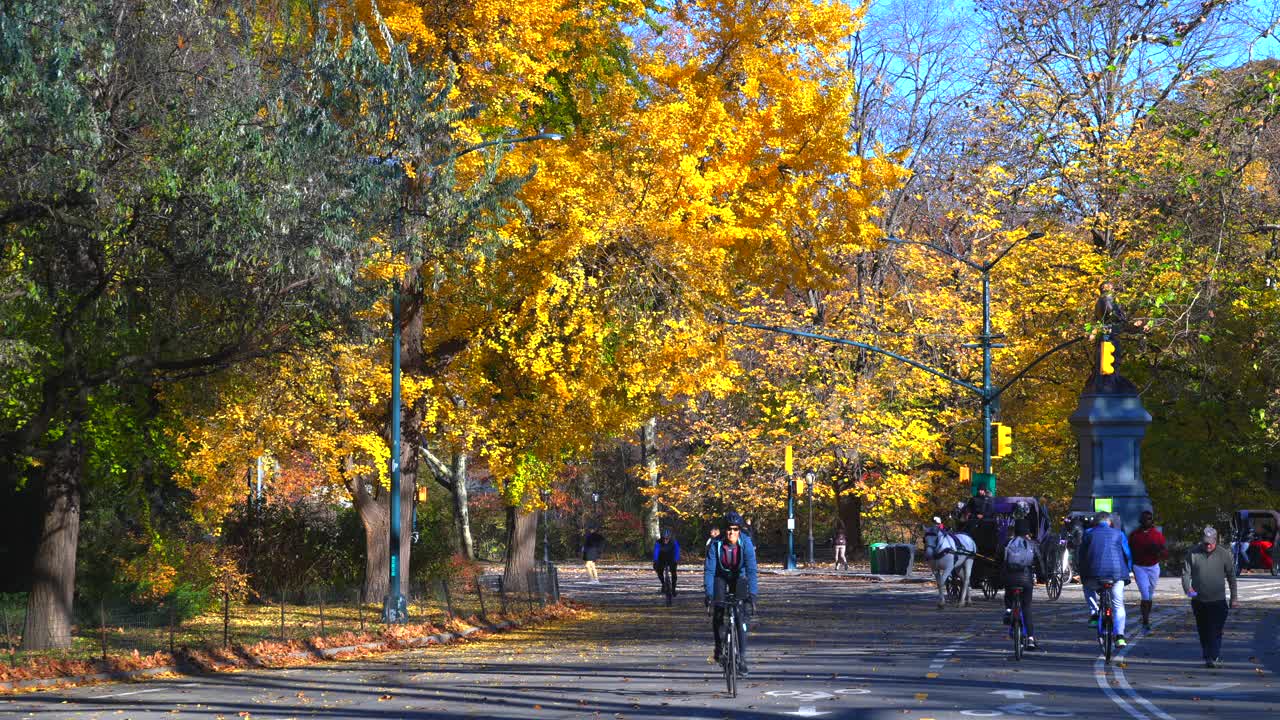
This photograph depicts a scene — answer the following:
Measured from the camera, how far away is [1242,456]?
48.7m

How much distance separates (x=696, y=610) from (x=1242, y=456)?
20.4 meters

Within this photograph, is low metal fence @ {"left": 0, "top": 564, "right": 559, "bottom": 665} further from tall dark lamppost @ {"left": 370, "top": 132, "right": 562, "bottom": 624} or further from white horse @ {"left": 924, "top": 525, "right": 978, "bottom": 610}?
white horse @ {"left": 924, "top": 525, "right": 978, "bottom": 610}

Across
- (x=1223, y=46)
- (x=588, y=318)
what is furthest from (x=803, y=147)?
(x=1223, y=46)

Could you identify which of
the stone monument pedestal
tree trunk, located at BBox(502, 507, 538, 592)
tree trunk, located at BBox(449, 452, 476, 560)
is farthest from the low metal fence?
→ tree trunk, located at BBox(449, 452, 476, 560)

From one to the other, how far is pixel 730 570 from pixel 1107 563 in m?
5.22

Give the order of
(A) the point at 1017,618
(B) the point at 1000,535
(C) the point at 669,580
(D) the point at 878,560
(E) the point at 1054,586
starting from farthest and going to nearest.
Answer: (D) the point at 878,560 < (C) the point at 669,580 < (E) the point at 1054,586 < (B) the point at 1000,535 < (A) the point at 1017,618

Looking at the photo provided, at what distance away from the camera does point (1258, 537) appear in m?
51.0

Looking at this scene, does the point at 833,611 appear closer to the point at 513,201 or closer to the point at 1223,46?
the point at 513,201

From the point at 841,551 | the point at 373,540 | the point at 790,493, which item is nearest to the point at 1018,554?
the point at 373,540

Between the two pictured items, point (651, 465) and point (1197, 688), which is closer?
point (1197, 688)

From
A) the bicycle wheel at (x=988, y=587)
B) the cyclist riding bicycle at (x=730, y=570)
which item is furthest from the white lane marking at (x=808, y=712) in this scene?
the bicycle wheel at (x=988, y=587)

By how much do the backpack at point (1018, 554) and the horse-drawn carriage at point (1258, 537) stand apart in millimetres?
30583

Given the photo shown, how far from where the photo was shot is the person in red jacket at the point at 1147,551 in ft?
77.2

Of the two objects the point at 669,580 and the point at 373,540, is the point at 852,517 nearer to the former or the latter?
the point at 669,580
